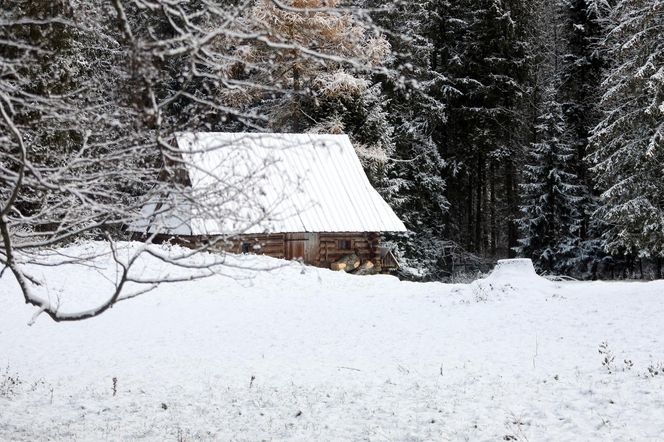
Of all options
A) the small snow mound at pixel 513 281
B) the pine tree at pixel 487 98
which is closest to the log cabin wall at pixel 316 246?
the small snow mound at pixel 513 281

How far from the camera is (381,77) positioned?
→ 1281 inches

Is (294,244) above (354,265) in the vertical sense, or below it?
above

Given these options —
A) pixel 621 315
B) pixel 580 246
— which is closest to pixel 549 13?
pixel 580 246

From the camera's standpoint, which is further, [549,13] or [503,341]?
[549,13]

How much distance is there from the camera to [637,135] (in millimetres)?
24594

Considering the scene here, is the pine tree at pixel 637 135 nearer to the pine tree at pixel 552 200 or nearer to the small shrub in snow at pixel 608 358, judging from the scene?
the pine tree at pixel 552 200

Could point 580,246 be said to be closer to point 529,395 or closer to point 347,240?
point 347,240

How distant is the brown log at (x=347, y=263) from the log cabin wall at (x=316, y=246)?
0.20 metres

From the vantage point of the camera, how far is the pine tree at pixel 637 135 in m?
23.3

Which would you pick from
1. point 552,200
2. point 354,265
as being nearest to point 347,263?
point 354,265

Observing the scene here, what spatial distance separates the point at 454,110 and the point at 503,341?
2527cm

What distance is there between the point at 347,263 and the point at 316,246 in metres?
1.27

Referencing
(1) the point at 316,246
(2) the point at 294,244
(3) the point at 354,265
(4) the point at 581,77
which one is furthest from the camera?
(4) the point at 581,77

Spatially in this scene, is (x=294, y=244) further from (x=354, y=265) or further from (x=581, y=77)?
(x=581, y=77)
